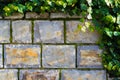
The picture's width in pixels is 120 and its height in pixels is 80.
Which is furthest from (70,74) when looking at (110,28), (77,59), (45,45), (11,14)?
(11,14)

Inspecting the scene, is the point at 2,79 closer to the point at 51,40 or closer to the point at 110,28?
the point at 51,40

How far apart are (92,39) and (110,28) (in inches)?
6.9

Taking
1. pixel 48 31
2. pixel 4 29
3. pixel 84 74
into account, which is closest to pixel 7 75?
pixel 4 29

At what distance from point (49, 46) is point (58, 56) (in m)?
0.11

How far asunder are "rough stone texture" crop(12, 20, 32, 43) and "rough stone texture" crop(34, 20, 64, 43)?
0.06 meters

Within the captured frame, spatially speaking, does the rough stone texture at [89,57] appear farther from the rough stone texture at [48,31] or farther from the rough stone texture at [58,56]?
the rough stone texture at [48,31]

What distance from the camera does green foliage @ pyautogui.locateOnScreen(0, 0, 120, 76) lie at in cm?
254

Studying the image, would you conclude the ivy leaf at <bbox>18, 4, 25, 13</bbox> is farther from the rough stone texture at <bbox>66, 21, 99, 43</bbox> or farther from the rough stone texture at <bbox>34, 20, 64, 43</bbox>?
the rough stone texture at <bbox>66, 21, 99, 43</bbox>

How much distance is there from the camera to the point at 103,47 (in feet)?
8.57

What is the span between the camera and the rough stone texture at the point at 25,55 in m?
2.64

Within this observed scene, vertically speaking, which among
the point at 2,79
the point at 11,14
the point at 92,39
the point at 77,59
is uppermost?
the point at 11,14

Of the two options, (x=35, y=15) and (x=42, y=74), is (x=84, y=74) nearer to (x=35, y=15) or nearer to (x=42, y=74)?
(x=42, y=74)

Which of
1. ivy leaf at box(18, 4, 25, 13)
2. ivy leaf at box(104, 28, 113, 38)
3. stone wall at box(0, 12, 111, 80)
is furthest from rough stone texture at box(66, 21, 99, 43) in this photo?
ivy leaf at box(18, 4, 25, 13)

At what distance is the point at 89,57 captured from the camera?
2639 millimetres
